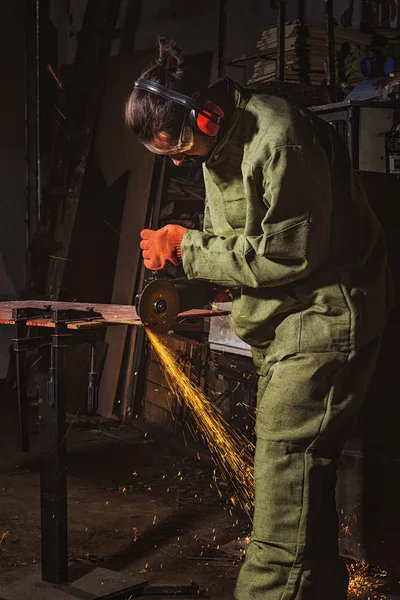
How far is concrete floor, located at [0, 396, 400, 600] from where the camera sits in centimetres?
391

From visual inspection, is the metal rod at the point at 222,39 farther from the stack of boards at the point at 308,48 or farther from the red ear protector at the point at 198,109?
the red ear protector at the point at 198,109

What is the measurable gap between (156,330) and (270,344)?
1.38ft

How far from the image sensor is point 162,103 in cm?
273

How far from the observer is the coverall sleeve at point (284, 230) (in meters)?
2.62

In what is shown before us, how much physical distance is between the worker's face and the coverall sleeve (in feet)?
0.75

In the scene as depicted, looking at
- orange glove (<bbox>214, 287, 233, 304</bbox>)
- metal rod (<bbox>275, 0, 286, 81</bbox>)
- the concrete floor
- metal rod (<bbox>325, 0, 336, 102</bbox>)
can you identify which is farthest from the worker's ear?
metal rod (<bbox>275, 0, 286, 81</bbox>)

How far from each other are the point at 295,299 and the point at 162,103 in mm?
802

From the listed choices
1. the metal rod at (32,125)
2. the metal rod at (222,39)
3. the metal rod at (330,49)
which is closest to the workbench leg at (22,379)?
the metal rod at (330,49)

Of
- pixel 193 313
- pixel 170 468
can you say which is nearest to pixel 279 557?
pixel 193 313

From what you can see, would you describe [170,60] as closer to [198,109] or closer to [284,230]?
[198,109]

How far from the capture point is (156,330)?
300 centimetres

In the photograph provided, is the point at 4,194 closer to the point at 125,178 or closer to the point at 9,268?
the point at 9,268

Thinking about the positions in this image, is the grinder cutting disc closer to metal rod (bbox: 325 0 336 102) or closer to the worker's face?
the worker's face

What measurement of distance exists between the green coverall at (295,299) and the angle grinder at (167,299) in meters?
0.16
